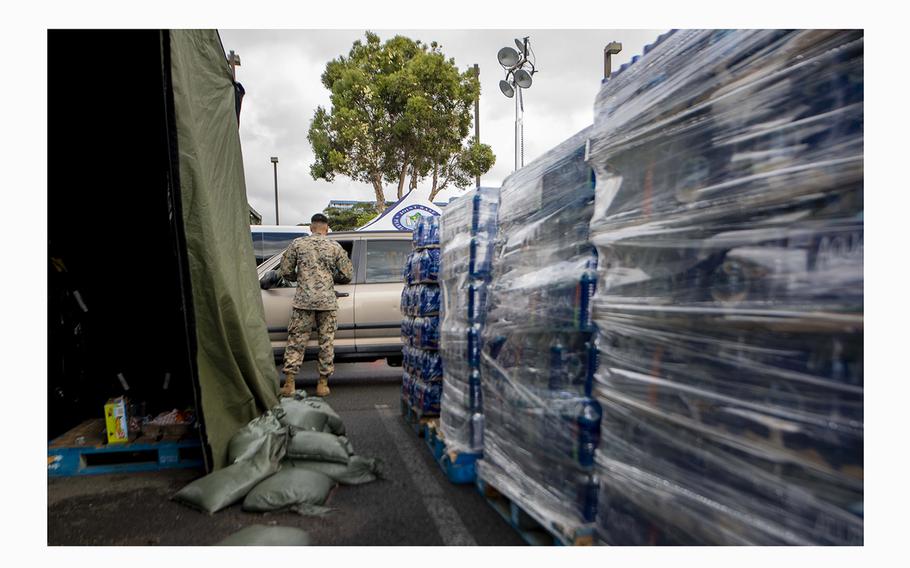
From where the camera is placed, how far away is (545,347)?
227 centimetres

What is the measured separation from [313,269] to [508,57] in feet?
20.5

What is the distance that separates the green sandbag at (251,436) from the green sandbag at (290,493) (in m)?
0.26

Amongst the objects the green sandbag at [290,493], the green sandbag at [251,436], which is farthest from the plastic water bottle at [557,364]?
the green sandbag at [251,436]

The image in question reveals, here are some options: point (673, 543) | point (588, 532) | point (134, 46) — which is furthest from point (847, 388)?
point (134, 46)

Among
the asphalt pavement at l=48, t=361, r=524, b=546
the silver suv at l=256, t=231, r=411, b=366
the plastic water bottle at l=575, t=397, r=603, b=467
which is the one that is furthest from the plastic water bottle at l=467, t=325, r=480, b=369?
the silver suv at l=256, t=231, r=411, b=366

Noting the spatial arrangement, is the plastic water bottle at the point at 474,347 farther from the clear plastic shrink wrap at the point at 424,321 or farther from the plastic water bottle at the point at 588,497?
the plastic water bottle at the point at 588,497

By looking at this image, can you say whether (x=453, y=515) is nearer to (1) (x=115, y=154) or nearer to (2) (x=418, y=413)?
(2) (x=418, y=413)

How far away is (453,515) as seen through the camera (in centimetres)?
272

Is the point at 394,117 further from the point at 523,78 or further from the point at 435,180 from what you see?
the point at 523,78

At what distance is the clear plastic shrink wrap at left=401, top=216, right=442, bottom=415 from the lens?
3.85m

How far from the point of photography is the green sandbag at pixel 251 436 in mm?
3164

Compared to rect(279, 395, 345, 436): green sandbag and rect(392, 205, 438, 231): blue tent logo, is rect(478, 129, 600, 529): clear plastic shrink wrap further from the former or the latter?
rect(392, 205, 438, 231): blue tent logo

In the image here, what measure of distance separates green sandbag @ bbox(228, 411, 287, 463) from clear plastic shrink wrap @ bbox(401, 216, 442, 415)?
3.44ft

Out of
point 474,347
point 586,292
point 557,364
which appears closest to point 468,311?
point 474,347
